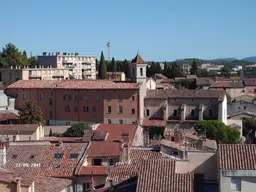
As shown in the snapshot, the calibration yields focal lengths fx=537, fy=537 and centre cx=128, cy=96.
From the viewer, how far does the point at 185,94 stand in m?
60.9

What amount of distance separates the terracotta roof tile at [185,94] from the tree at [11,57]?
40195 millimetres

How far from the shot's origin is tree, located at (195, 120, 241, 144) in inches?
1953

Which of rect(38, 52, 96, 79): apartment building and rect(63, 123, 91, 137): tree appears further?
rect(38, 52, 96, 79): apartment building

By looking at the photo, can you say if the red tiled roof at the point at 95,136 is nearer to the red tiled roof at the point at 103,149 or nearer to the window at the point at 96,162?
the red tiled roof at the point at 103,149

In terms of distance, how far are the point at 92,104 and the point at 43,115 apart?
6.06 m

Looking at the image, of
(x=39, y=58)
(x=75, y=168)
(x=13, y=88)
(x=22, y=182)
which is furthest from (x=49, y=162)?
(x=39, y=58)

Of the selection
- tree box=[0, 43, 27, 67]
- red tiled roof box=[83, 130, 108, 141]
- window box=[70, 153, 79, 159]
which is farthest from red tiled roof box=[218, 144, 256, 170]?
tree box=[0, 43, 27, 67]

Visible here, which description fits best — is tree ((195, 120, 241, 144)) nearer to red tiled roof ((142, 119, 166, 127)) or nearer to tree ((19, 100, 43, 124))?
red tiled roof ((142, 119, 166, 127))

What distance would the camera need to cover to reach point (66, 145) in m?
29.5

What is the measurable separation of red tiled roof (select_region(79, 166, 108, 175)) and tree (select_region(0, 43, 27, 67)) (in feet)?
230

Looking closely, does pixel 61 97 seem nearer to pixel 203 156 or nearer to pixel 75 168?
pixel 75 168

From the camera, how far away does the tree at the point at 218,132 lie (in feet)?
163

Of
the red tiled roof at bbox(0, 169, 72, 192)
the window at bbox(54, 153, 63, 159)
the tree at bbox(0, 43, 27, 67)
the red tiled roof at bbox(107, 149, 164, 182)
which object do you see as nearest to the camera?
the red tiled roof at bbox(0, 169, 72, 192)

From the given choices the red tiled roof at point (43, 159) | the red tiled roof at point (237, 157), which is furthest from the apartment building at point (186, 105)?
the red tiled roof at point (237, 157)
